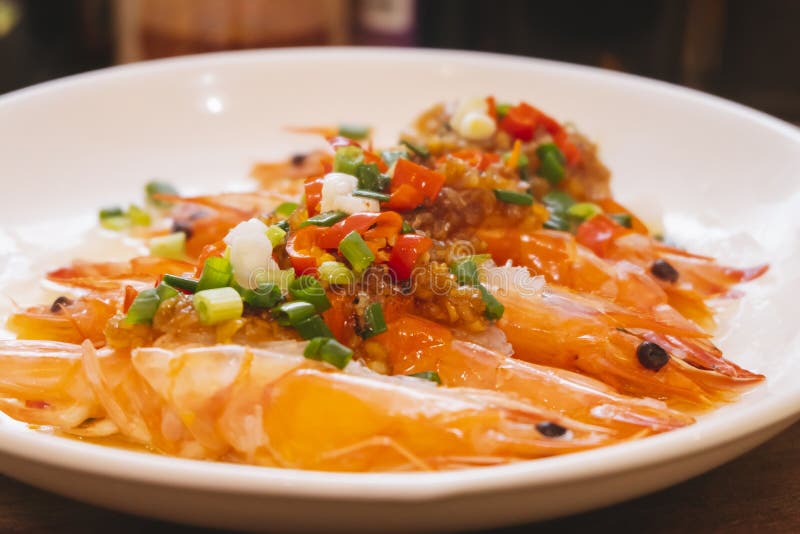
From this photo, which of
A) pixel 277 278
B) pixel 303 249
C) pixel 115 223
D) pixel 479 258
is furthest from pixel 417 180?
pixel 115 223

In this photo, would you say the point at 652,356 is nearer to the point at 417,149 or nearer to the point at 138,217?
the point at 417,149

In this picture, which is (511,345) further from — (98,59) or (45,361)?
(98,59)

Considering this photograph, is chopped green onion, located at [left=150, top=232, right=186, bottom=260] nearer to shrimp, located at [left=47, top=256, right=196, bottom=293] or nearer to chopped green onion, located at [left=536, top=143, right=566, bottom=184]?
shrimp, located at [left=47, top=256, right=196, bottom=293]

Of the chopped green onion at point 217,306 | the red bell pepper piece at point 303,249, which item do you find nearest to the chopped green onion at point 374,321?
the red bell pepper piece at point 303,249

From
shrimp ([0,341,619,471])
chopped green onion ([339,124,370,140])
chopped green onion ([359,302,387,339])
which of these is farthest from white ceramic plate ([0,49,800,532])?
chopped green onion ([359,302,387,339])

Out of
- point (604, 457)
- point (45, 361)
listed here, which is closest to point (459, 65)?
point (45, 361)
